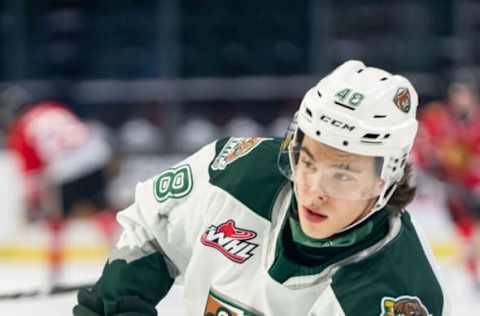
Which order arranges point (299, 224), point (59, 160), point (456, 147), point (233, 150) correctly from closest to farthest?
point (299, 224) < point (233, 150) < point (59, 160) < point (456, 147)

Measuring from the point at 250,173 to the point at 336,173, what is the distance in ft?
0.65

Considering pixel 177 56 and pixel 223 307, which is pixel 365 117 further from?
pixel 177 56

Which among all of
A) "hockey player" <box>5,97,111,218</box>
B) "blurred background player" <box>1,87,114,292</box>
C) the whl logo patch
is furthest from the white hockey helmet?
"hockey player" <box>5,97,111,218</box>

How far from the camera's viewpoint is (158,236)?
75.9 inches

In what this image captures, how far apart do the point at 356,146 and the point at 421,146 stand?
12.5 ft

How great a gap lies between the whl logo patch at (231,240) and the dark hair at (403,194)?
0.78 feet

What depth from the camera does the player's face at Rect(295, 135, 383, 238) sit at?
1757mm

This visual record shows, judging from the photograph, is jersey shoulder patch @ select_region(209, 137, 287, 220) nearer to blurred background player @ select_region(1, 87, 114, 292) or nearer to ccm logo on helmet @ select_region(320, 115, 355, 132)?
ccm logo on helmet @ select_region(320, 115, 355, 132)

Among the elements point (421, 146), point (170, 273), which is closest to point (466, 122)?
point (421, 146)

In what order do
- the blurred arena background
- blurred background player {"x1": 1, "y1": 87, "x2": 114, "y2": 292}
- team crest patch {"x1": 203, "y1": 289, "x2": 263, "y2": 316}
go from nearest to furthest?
team crest patch {"x1": 203, "y1": 289, "x2": 263, "y2": 316}, blurred background player {"x1": 1, "y1": 87, "x2": 114, "y2": 292}, the blurred arena background

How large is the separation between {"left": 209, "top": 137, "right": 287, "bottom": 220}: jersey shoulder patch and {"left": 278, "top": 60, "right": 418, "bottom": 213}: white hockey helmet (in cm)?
10

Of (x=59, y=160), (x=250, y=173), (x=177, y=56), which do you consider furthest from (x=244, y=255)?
(x=177, y=56)

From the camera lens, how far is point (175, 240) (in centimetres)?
193

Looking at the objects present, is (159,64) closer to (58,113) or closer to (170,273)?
(58,113)
